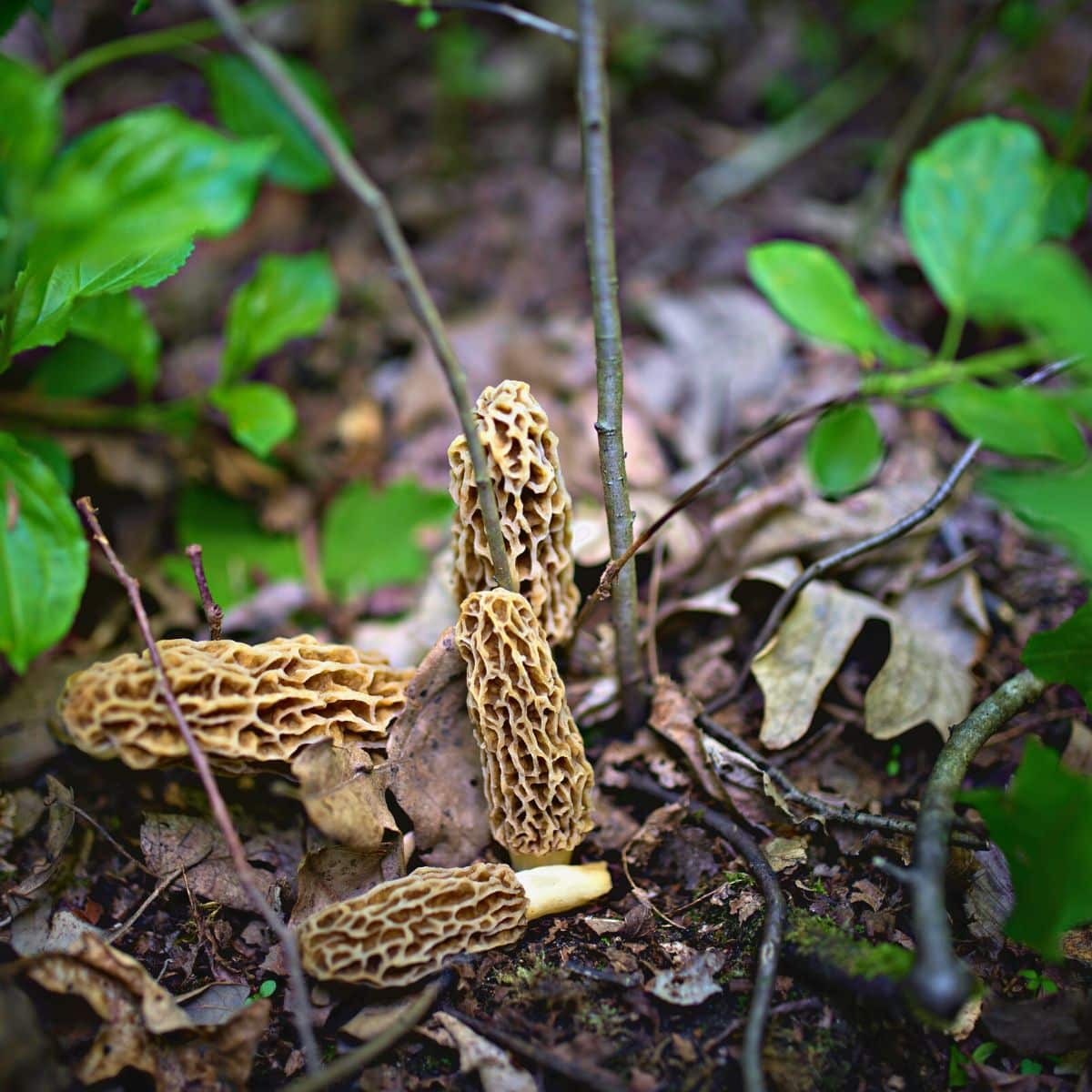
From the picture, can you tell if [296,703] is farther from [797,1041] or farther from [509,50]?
[509,50]

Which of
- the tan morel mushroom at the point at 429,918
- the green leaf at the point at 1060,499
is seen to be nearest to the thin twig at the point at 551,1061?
the tan morel mushroom at the point at 429,918

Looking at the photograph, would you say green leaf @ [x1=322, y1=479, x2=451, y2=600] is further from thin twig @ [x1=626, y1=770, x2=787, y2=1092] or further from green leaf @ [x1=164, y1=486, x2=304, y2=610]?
thin twig @ [x1=626, y1=770, x2=787, y2=1092]

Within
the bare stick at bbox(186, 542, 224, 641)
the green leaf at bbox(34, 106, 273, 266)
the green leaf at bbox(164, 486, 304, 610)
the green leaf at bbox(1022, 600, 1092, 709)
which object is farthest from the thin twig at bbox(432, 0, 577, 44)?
the green leaf at bbox(164, 486, 304, 610)

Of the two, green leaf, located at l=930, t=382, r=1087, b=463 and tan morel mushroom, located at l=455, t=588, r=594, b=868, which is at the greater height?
green leaf, located at l=930, t=382, r=1087, b=463

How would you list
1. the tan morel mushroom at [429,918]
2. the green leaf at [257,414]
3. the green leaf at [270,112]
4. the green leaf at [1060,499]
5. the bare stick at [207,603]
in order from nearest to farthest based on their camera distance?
the green leaf at [1060,499], the tan morel mushroom at [429,918], the bare stick at [207,603], the green leaf at [257,414], the green leaf at [270,112]

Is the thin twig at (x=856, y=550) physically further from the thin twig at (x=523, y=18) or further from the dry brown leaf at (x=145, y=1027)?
the dry brown leaf at (x=145, y=1027)

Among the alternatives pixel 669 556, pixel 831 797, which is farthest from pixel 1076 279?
pixel 669 556

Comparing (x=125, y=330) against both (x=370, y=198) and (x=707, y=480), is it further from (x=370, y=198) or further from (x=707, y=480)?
(x=707, y=480)

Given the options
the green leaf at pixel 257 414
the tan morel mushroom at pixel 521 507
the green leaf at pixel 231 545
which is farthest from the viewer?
the green leaf at pixel 231 545
